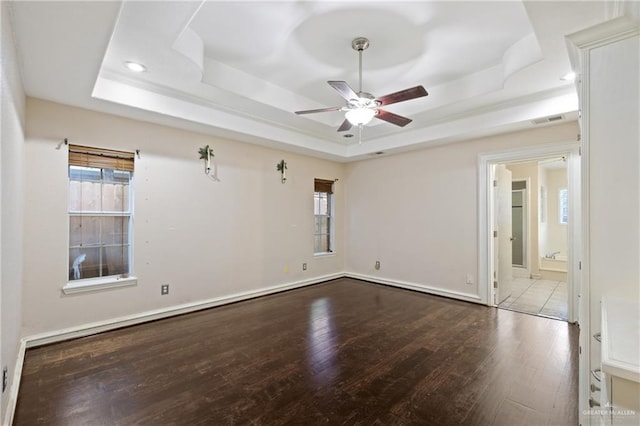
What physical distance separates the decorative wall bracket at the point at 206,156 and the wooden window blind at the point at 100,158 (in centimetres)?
84

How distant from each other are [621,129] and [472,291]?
3.37m

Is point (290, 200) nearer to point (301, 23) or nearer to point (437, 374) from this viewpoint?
point (301, 23)

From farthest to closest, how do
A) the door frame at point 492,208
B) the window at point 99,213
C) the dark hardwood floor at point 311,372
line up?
the door frame at point 492,208 < the window at point 99,213 < the dark hardwood floor at point 311,372

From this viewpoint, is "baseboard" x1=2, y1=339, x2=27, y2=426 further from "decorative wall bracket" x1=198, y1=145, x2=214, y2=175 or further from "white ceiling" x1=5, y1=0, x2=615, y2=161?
"decorative wall bracket" x1=198, y1=145, x2=214, y2=175

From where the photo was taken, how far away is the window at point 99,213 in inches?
127

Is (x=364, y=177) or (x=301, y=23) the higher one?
(x=301, y=23)

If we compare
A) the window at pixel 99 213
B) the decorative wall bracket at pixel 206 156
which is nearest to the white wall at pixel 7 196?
the window at pixel 99 213

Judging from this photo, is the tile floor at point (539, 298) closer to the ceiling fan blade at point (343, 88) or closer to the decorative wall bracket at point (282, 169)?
the ceiling fan blade at point (343, 88)

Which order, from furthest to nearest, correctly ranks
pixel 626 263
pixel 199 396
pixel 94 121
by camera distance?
pixel 94 121, pixel 199 396, pixel 626 263

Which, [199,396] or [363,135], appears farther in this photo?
[363,135]

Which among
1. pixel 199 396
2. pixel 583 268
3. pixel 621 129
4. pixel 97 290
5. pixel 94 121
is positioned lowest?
pixel 199 396

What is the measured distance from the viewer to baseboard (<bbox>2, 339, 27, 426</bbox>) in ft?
5.96

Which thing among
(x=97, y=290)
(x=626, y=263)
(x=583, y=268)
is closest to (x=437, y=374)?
(x=583, y=268)

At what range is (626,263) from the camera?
60.8 inches
